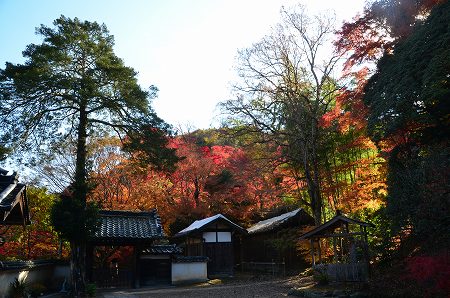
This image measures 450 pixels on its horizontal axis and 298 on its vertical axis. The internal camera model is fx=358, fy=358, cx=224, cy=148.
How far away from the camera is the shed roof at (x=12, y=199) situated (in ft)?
26.0

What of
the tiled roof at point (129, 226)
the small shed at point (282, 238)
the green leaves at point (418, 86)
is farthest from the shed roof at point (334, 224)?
the tiled roof at point (129, 226)

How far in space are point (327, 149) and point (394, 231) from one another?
44.9 ft

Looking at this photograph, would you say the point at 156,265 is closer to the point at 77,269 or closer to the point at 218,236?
the point at 218,236

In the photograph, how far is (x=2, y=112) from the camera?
48.6 feet

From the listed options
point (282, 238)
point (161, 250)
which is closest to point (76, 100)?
point (161, 250)

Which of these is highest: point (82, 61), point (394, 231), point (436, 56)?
point (82, 61)

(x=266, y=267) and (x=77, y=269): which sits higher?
(x=77, y=269)

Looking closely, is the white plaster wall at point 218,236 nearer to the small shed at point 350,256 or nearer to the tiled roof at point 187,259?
the tiled roof at point 187,259

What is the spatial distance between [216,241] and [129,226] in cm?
693

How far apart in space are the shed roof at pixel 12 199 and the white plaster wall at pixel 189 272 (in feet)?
39.7

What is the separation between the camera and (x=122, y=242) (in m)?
19.5

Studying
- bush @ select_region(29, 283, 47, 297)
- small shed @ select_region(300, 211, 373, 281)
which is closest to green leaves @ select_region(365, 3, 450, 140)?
small shed @ select_region(300, 211, 373, 281)

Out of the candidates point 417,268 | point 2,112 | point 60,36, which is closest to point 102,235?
point 2,112

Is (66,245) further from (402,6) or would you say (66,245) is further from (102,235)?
(402,6)
